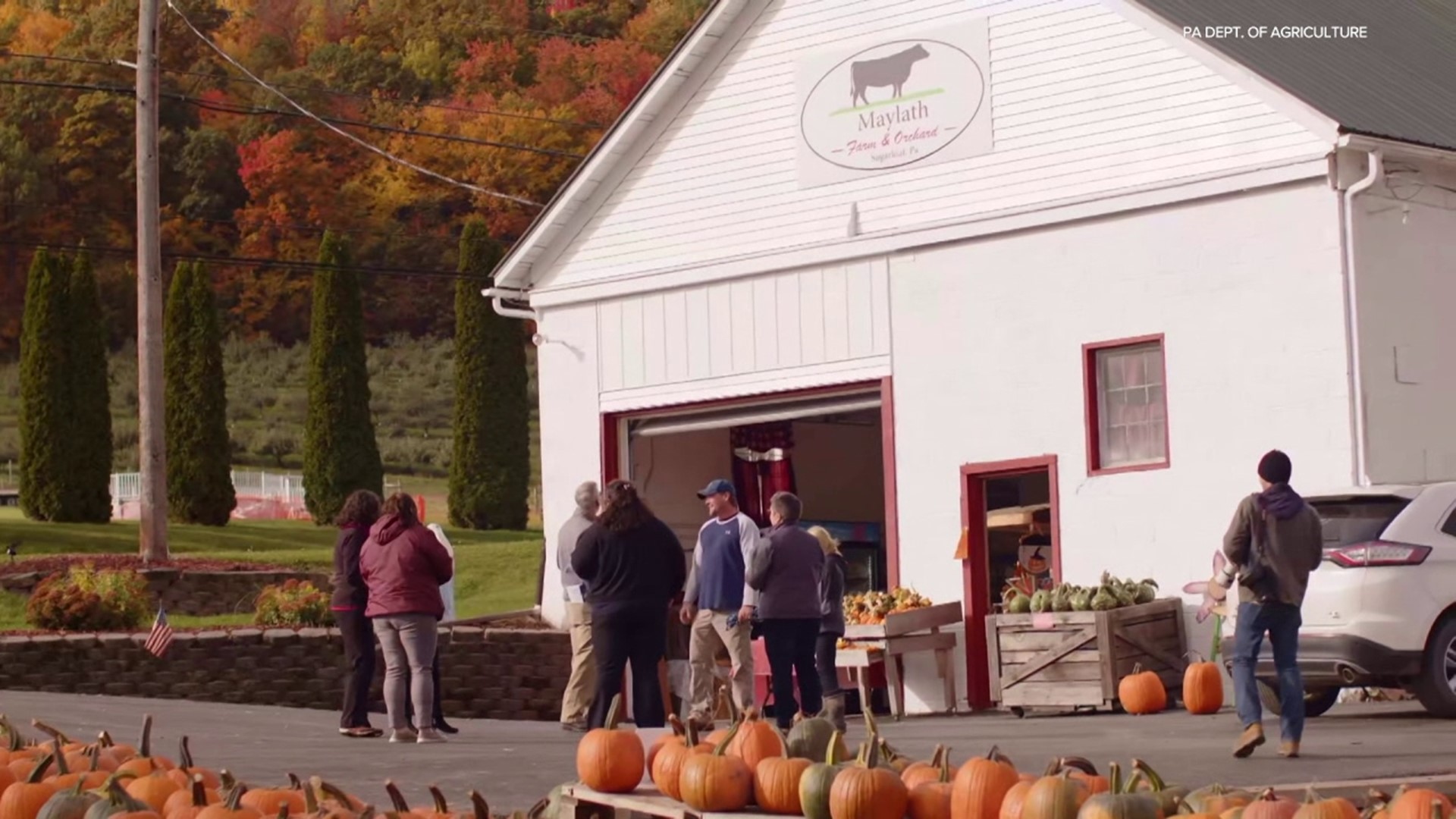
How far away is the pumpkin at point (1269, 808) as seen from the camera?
7.20 meters

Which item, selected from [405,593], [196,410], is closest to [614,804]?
[405,593]

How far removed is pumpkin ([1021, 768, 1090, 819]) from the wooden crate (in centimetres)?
1155

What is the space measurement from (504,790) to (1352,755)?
5.02 m

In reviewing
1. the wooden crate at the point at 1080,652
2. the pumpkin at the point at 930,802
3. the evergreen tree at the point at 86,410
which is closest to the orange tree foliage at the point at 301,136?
the evergreen tree at the point at 86,410

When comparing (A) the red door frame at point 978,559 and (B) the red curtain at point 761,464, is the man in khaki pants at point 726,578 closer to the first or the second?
(A) the red door frame at point 978,559

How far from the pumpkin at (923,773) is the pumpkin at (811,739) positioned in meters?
0.62

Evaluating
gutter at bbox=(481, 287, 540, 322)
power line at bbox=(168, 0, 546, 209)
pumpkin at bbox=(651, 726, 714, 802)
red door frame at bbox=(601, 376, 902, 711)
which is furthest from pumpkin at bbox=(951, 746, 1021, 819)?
power line at bbox=(168, 0, 546, 209)

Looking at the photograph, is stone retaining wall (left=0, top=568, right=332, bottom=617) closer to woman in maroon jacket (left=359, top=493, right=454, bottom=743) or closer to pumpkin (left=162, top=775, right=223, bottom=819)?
woman in maroon jacket (left=359, top=493, right=454, bottom=743)

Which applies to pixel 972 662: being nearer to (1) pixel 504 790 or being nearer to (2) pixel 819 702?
(2) pixel 819 702

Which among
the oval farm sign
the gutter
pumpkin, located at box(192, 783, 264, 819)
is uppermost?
the oval farm sign

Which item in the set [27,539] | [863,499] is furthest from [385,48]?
[863,499]

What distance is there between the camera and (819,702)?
16500 millimetres

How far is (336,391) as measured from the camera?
46750 mm

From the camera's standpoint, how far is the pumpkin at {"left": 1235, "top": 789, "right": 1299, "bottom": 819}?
23.6ft
